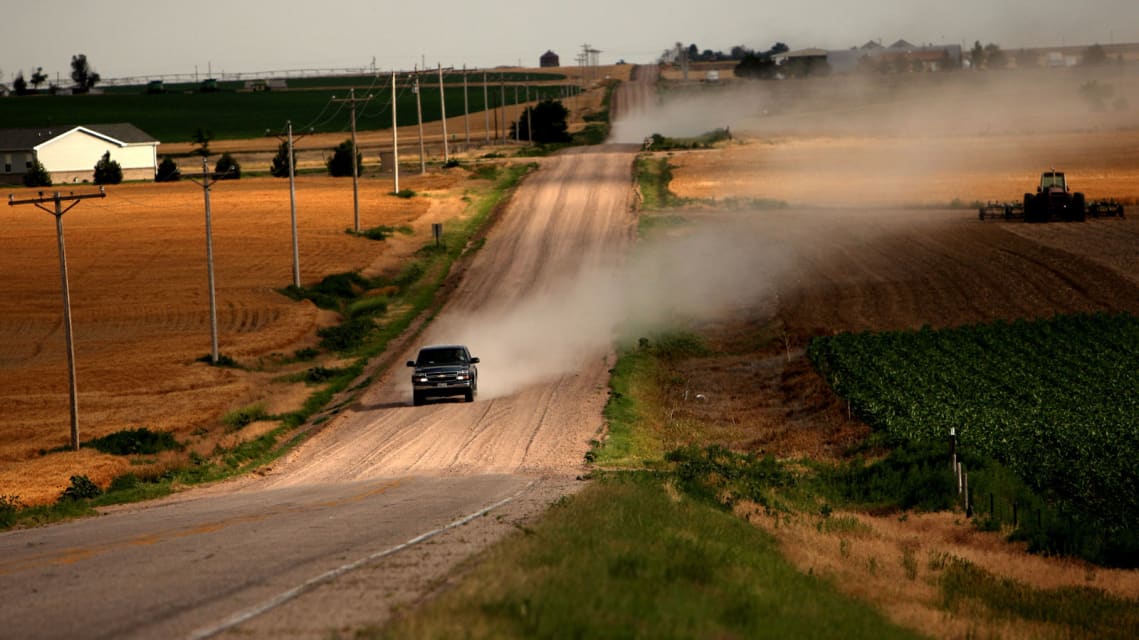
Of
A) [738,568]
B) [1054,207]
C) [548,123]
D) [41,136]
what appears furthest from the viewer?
[548,123]

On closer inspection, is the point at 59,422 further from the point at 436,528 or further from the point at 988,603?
the point at 988,603

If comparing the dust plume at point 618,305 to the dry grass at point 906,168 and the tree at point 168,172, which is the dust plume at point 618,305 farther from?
the tree at point 168,172

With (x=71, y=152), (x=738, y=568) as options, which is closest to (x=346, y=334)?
(x=738, y=568)

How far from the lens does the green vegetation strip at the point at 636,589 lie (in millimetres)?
13375

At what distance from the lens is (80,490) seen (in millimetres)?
30828

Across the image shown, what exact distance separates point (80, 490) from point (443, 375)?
44.9 feet

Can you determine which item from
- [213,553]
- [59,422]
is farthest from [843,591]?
[59,422]

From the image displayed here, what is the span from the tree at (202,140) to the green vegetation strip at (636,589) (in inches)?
5717

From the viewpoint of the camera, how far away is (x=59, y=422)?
133 ft

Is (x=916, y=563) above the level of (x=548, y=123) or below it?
below

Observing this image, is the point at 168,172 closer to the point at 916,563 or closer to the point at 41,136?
the point at 41,136

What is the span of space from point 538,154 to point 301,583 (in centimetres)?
12045

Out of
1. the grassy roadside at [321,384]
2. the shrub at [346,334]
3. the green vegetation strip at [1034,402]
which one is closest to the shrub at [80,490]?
→ the grassy roadside at [321,384]

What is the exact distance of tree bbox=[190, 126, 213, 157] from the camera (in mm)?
164425
